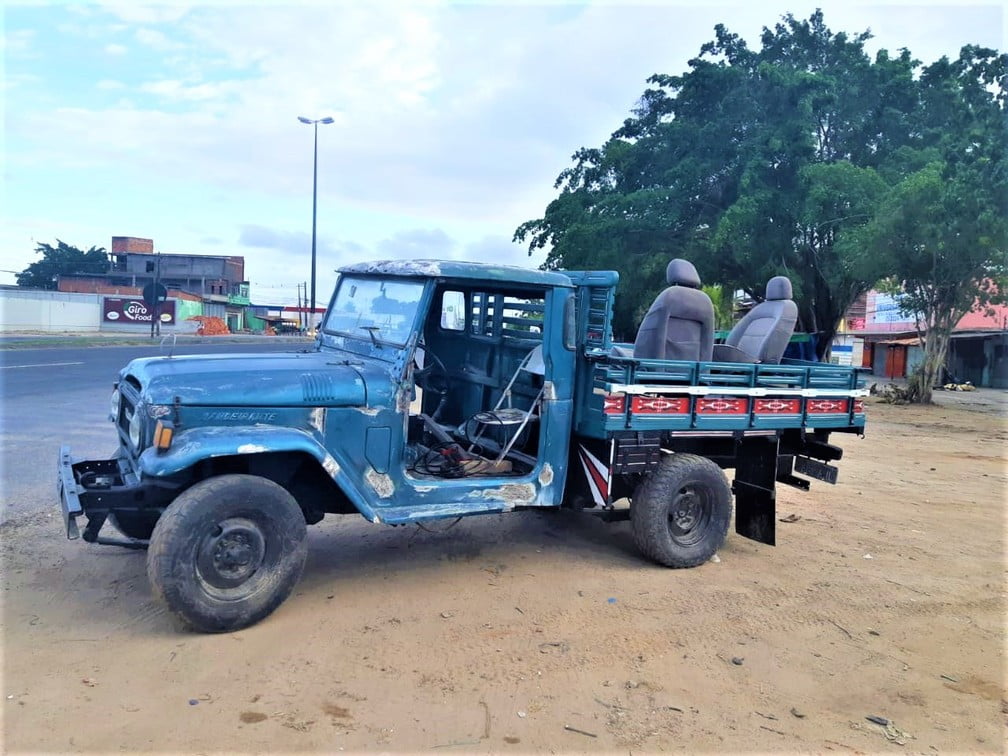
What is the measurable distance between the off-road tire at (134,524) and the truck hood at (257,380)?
2.83ft

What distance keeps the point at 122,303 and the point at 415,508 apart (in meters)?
51.6

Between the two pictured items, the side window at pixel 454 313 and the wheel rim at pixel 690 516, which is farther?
the side window at pixel 454 313

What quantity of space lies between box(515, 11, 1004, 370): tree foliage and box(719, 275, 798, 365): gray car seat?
38.1ft

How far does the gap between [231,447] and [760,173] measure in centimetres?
1849

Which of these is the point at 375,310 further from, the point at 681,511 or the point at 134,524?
the point at 681,511

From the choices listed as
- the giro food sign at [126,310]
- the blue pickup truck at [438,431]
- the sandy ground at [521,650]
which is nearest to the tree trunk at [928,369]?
the sandy ground at [521,650]

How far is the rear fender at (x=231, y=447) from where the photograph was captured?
3934 millimetres

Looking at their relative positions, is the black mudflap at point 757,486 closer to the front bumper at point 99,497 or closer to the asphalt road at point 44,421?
the asphalt road at point 44,421

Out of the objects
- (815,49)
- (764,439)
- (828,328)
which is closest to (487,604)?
(764,439)

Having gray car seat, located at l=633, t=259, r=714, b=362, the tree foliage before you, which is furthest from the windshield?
the tree foliage

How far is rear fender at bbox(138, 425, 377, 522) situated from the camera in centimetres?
393

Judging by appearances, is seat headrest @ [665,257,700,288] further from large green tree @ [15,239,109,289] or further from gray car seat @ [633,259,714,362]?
large green tree @ [15,239,109,289]

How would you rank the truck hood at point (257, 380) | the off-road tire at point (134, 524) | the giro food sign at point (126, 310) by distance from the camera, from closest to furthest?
1. the truck hood at point (257, 380)
2. the off-road tire at point (134, 524)
3. the giro food sign at point (126, 310)

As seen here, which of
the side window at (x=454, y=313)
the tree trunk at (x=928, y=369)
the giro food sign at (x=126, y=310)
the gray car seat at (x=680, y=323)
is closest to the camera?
the side window at (x=454, y=313)
